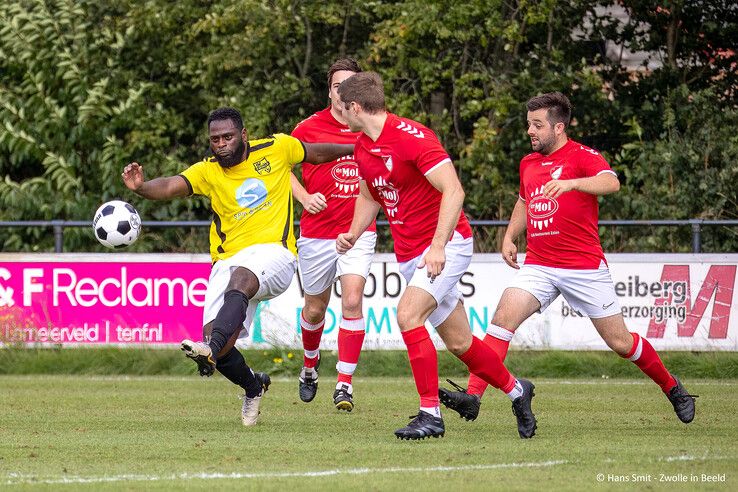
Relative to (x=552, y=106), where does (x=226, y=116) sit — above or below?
below

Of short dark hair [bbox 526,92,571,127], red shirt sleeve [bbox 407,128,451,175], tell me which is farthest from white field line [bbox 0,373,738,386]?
red shirt sleeve [bbox 407,128,451,175]

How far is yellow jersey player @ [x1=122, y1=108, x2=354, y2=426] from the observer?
29.2 feet

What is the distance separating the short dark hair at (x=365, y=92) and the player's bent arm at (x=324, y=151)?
60.9 inches

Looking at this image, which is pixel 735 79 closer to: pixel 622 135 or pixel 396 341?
pixel 622 135

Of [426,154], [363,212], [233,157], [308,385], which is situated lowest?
[308,385]

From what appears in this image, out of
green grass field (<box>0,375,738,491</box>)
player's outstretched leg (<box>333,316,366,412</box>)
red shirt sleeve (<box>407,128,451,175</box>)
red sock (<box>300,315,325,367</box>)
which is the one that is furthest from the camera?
red sock (<box>300,315,325,367</box>)

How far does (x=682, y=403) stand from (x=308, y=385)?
2798 mm

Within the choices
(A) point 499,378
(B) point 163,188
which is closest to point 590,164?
(A) point 499,378

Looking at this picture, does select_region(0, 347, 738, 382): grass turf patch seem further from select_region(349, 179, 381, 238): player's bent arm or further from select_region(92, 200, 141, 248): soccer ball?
select_region(349, 179, 381, 238): player's bent arm

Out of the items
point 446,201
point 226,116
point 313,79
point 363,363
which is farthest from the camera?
point 313,79

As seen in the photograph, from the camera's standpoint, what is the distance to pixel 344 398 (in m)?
9.89

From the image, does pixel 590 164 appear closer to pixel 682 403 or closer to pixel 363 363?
pixel 682 403

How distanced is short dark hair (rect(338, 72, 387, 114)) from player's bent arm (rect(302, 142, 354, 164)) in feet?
5.08

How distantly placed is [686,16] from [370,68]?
440 centimetres
